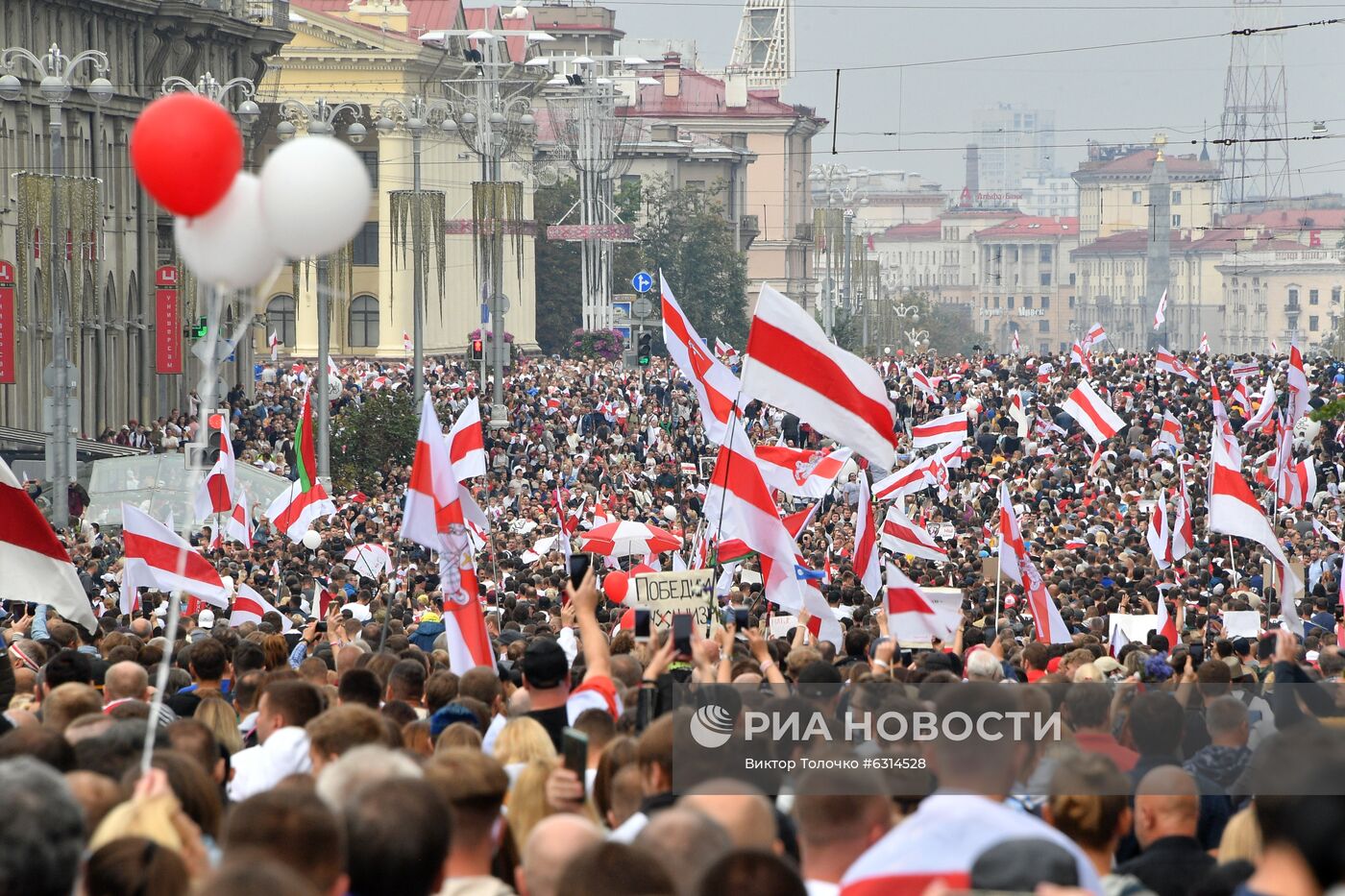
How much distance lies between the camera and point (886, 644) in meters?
9.44

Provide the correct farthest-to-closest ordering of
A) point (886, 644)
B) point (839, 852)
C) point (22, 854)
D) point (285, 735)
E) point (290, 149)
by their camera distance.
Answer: point (886, 644) → point (285, 735) → point (290, 149) → point (839, 852) → point (22, 854)

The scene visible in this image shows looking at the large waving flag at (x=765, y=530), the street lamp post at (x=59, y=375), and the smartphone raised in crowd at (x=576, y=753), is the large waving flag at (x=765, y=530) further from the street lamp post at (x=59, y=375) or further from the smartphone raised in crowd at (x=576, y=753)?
the street lamp post at (x=59, y=375)

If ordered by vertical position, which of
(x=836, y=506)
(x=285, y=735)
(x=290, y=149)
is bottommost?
(x=836, y=506)

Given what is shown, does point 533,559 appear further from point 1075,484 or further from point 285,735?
point 285,735

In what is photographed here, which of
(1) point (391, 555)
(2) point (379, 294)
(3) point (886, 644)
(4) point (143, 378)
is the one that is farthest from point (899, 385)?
(3) point (886, 644)

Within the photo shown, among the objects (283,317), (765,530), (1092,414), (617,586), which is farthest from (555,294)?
(765,530)

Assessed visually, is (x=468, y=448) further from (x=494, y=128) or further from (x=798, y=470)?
(x=494, y=128)

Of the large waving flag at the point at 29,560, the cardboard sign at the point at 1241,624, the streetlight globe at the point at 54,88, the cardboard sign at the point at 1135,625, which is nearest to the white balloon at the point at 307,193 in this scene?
the large waving flag at the point at 29,560

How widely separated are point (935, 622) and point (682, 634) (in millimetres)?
6654

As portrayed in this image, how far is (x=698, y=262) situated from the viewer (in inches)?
3935

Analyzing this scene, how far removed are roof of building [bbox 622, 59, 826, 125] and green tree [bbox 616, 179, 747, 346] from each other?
31114 millimetres

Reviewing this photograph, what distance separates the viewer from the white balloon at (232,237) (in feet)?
21.7

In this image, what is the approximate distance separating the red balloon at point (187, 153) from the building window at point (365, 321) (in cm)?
6948

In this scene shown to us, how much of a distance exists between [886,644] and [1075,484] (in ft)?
73.9
